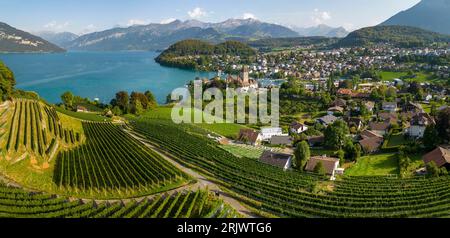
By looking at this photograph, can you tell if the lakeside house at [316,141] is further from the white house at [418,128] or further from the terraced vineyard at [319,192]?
the terraced vineyard at [319,192]

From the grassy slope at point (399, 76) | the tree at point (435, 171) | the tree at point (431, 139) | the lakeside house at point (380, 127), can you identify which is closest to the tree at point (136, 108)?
the lakeside house at point (380, 127)

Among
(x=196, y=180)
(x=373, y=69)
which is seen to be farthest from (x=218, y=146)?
(x=373, y=69)

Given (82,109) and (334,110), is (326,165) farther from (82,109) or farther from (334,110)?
(82,109)

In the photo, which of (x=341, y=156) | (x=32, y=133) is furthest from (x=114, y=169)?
(x=341, y=156)

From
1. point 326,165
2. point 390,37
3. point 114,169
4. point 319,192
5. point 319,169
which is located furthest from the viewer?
point 390,37

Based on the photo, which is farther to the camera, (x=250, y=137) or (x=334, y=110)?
(x=334, y=110)

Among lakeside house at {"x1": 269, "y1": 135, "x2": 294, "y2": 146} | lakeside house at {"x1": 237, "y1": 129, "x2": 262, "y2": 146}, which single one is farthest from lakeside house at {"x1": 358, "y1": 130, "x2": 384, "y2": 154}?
lakeside house at {"x1": 237, "y1": 129, "x2": 262, "y2": 146}
